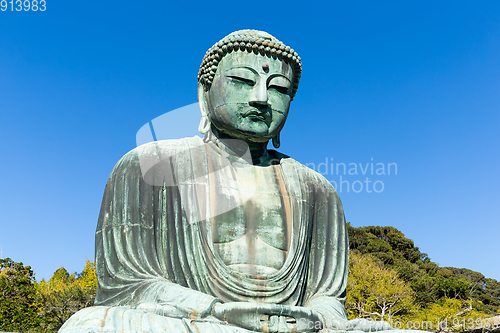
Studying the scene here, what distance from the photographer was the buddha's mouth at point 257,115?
21.1ft

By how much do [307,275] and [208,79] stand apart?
265cm

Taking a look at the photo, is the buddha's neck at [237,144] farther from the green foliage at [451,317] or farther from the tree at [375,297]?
the tree at [375,297]

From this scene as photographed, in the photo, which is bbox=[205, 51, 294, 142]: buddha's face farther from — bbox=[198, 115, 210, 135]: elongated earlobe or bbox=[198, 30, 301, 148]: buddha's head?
bbox=[198, 115, 210, 135]: elongated earlobe

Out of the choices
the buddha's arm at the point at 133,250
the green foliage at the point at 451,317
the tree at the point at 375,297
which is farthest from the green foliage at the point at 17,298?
the buddha's arm at the point at 133,250

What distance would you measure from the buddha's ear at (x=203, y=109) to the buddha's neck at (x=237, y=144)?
0.35 feet

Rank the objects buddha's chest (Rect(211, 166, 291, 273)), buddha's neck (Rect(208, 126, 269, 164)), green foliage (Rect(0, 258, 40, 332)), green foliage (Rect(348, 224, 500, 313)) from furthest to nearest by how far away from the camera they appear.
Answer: green foliage (Rect(348, 224, 500, 313)) < green foliage (Rect(0, 258, 40, 332)) < buddha's neck (Rect(208, 126, 269, 164)) < buddha's chest (Rect(211, 166, 291, 273))

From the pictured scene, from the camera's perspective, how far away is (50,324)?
27844 mm

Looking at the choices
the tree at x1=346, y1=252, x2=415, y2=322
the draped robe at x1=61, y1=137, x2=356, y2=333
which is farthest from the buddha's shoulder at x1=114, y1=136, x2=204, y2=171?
the tree at x1=346, y1=252, x2=415, y2=322

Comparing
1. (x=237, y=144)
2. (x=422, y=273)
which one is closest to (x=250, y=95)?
(x=237, y=144)

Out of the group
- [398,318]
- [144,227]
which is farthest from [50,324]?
[144,227]

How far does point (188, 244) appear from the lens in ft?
19.7

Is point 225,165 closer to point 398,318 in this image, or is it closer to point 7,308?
point 7,308

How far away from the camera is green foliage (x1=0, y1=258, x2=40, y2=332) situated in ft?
83.8

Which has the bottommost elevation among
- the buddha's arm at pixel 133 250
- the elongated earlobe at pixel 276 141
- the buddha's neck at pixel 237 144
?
the buddha's arm at pixel 133 250
